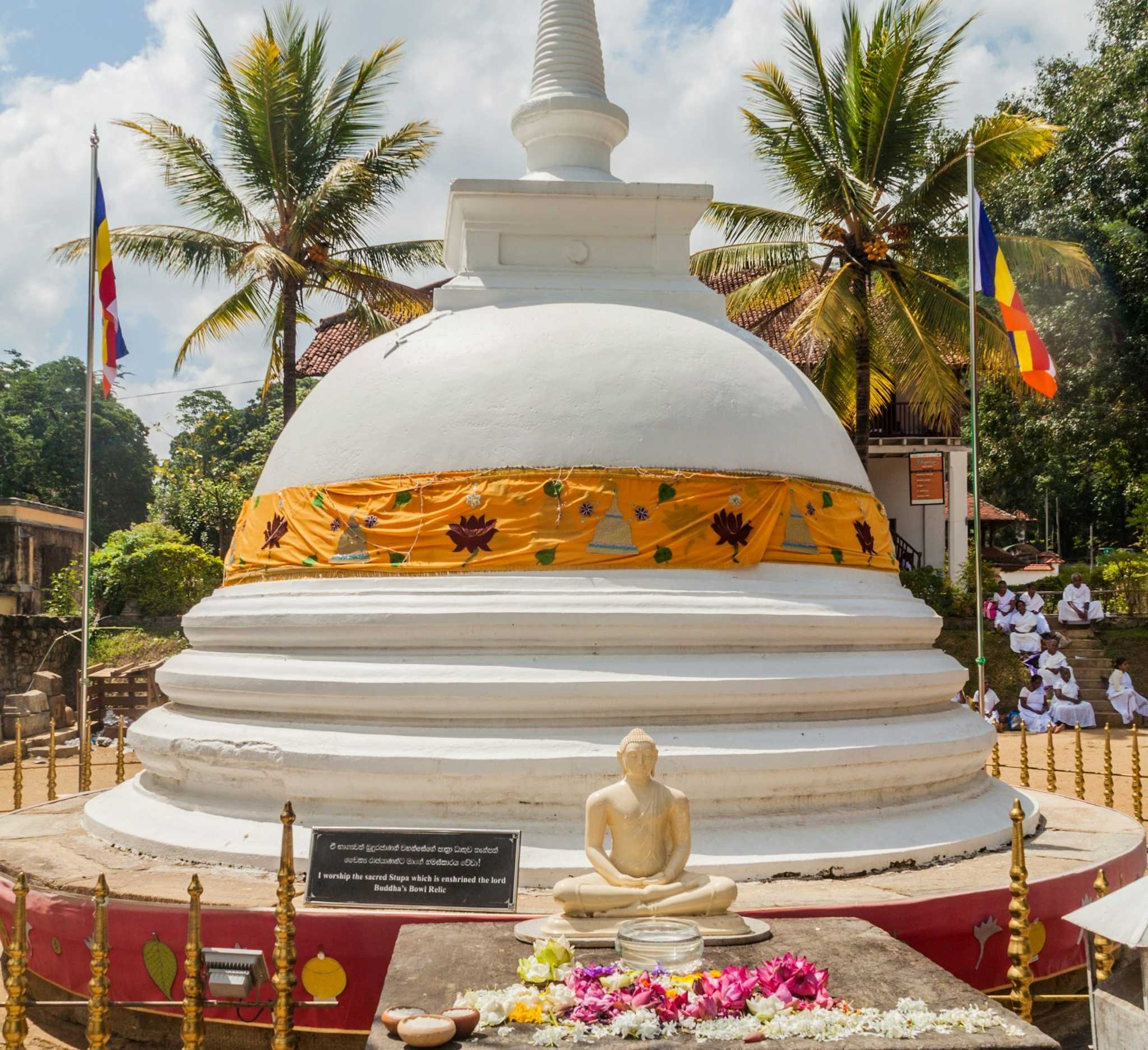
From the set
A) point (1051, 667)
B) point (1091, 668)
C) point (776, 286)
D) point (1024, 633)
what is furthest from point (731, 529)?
point (1091, 668)

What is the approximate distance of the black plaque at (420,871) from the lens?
18.7 feet

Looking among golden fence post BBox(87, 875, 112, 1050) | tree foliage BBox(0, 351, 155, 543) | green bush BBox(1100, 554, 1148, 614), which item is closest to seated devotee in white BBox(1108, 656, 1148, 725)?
green bush BBox(1100, 554, 1148, 614)

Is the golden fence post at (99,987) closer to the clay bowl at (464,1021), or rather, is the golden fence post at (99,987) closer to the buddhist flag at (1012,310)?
the clay bowl at (464,1021)

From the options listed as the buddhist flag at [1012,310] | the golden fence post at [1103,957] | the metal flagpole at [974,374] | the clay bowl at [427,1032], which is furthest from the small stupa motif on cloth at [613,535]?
the buddhist flag at [1012,310]

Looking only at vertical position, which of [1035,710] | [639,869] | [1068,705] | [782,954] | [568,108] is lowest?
[1035,710]

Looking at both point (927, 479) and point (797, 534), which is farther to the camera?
point (927, 479)

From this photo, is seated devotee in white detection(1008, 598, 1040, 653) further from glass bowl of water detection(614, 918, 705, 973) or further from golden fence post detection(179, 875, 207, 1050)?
golden fence post detection(179, 875, 207, 1050)

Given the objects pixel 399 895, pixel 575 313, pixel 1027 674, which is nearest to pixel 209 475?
pixel 1027 674

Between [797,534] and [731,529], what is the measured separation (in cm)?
58

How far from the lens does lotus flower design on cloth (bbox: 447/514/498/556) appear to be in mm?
7555

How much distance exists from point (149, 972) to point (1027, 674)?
1910 centimetres

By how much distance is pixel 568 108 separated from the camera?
9.97m

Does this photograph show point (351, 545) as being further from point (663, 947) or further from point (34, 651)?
point (34, 651)

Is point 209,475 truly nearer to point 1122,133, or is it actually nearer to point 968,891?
point 1122,133
